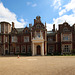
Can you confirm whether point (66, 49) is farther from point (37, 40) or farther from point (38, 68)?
point (38, 68)

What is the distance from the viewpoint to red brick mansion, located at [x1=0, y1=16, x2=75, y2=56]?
1088 inches

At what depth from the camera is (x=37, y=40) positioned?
Result: 85.9ft

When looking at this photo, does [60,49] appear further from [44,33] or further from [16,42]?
[16,42]

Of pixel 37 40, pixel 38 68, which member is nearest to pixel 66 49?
pixel 37 40

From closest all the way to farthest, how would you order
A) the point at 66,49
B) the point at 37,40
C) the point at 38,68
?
the point at 38,68 < the point at 37,40 < the point at 66,49

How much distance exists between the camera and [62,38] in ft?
92.1

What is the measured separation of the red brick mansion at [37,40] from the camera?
90.6 feet

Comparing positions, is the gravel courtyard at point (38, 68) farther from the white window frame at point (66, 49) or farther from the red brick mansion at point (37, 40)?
the white window frame at point (66, 49)

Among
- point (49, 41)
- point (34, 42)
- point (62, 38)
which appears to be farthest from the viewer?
point (49, 41)

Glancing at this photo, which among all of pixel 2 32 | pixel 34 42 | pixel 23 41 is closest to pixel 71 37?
pixel 34 42

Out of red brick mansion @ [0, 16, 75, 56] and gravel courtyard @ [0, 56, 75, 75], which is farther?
red brick mansion @ [0, 16, 75, 56]

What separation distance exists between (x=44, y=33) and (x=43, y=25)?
3038mm

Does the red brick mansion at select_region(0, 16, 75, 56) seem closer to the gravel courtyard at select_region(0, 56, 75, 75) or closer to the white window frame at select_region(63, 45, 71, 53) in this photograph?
the white window frame at select_region(63, 45, 71, 53)

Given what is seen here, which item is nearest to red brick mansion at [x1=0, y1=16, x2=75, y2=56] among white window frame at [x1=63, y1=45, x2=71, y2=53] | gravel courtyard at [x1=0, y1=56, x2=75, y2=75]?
white window frame at [x1=63, y1=45, x2=71, y2=53]
